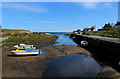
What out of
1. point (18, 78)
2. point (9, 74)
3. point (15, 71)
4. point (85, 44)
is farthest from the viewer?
point (85, 44)

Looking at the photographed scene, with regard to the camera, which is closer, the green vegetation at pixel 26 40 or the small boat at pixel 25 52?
the small boat at pixel 25 52

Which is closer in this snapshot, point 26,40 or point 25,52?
point 25,52

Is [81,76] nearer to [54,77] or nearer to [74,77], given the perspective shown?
[74,77]

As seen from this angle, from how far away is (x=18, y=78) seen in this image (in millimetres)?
11398

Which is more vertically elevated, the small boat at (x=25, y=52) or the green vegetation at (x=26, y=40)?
the green vegetation at (x=26, y=40)

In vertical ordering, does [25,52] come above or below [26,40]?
below

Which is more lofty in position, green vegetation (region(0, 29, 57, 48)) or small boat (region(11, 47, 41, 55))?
green vegetation (region(0, 29, 57, 48))

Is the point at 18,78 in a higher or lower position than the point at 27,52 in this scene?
lower

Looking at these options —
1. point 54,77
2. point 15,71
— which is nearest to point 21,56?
point 15,71

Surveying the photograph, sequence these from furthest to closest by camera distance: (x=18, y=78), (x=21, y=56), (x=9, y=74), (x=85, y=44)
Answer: (x=85, y=44)
(x=21, y=56)
(x=9, y=74)
(x=18, y=78)

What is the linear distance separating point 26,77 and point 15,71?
91.7 inches

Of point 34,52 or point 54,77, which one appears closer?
point 54,77

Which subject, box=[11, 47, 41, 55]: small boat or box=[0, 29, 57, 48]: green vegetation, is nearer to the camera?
box=[11, 47, 41, 55]: small boat

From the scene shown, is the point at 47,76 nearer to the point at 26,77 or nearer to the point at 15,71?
the point at 26,77
